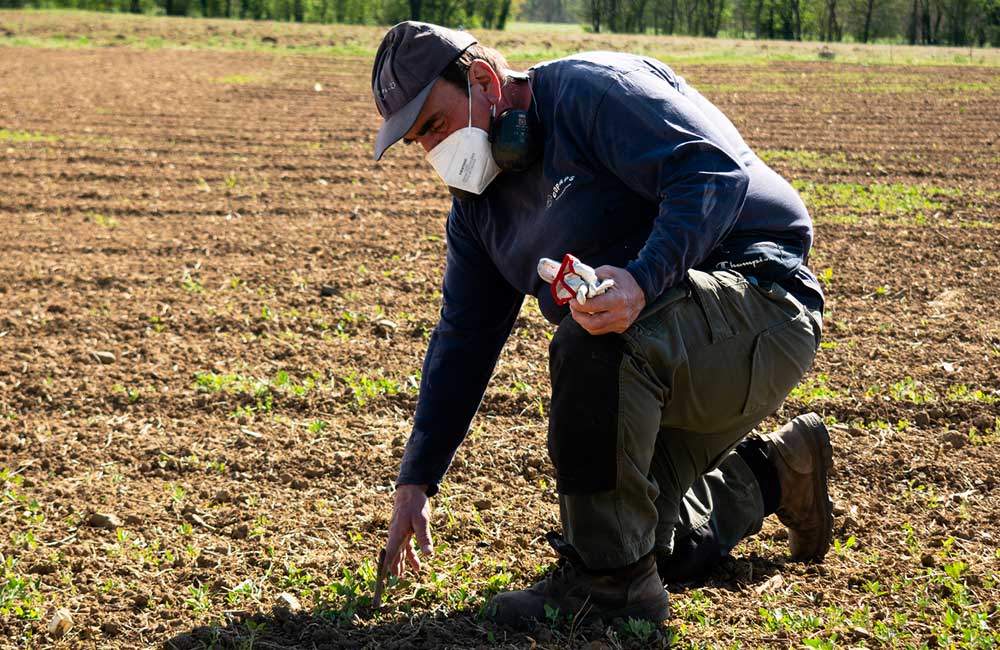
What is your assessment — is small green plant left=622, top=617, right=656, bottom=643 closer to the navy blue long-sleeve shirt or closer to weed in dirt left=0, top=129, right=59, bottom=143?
the navy blue long-sleeve shirt

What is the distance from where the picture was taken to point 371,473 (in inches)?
158

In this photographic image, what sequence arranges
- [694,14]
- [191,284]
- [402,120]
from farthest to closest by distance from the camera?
[694,14] < [191,284] < [402,120]

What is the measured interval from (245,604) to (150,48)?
30809 millimetres

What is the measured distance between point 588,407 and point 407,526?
79cm

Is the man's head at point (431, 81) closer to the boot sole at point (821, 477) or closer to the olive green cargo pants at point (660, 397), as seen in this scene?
the olive green cargo pants at point (660, 397)

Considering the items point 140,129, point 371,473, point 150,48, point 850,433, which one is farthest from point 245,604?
point 150,48

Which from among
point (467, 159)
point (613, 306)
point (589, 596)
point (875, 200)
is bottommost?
point (589, 596)

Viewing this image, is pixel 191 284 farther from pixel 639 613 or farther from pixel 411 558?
pixel 639 613

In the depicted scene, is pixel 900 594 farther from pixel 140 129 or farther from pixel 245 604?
pixel 140 129

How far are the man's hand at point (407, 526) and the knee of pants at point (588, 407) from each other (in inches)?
24.2

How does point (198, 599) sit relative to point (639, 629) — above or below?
below

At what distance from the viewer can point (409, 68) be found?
290 centimetres

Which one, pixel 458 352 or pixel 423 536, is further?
pixel 458 352

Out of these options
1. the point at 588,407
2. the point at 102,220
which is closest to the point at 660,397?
the point at 588,407
